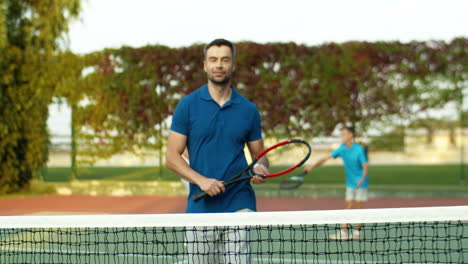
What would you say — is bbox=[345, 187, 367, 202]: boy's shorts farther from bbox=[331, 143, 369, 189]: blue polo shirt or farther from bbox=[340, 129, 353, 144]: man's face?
bbox=[340, 129, 353, 144]: man's face

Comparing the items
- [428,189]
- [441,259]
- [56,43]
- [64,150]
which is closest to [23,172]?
[64,150]

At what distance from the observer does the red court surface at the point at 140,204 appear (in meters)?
10.8

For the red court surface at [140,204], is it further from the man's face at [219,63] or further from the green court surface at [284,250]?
the man's face at [219,63]

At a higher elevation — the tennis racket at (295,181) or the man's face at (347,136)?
the man's face at (347,136)

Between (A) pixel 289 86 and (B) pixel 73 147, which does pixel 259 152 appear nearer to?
(A) pixel 289 86

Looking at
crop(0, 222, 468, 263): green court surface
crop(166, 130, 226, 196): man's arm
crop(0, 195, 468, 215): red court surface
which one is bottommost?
crop(0, 195, 468, 215): red court surface

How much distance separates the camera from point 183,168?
2.85 m

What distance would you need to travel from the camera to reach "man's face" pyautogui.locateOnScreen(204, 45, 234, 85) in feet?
9.35

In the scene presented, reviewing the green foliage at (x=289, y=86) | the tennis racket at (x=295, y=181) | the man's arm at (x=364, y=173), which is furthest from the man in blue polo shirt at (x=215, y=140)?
the green foliage at (x=289, y=86)

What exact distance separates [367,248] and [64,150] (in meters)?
9.14

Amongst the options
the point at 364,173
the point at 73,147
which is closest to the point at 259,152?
the point at 364,173

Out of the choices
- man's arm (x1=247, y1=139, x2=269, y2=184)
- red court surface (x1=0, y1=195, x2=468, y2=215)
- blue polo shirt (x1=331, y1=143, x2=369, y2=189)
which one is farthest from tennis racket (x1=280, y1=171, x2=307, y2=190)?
man's arm (x1=247, y1=139, x2=269, y2=184)

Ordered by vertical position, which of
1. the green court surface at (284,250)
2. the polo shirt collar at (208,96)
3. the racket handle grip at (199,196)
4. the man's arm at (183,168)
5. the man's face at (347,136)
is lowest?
the green court surface at (284,250)

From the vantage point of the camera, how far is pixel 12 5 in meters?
13.1
